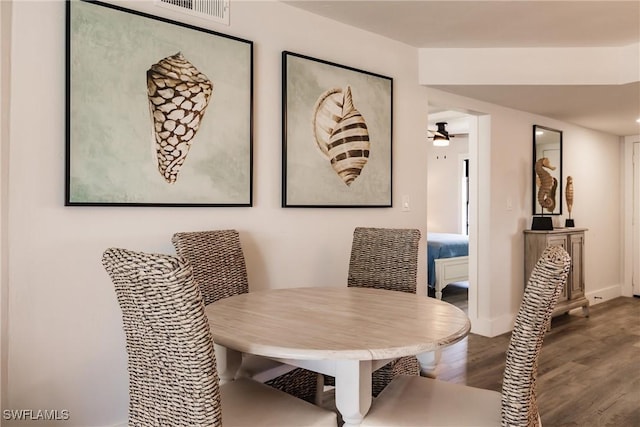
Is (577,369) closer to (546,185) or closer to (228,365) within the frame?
(546,185)

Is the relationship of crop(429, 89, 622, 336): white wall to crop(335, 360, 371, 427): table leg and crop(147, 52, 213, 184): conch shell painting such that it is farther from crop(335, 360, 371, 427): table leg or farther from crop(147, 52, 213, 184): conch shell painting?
crop(335, 360, 371, 427): table leg

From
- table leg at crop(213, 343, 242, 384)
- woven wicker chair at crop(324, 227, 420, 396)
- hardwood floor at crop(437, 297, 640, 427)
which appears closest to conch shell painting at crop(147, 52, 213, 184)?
table leg at crop(213, 343, 242, 384)

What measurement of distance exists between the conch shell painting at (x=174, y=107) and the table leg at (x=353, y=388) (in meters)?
1.35

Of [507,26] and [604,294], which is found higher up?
[507,26]

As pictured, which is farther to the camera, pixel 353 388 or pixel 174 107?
pixel 174 107

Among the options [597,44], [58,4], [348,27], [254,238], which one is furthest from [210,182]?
[597,44]

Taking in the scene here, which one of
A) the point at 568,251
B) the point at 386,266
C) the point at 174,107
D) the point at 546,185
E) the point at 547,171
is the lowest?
the point at 568,251

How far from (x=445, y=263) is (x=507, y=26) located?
9.68ft

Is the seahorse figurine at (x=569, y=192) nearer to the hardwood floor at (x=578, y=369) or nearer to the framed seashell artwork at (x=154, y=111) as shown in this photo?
the hardwood floor at (x=578, y=369)

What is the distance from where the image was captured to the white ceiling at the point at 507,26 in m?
2.69

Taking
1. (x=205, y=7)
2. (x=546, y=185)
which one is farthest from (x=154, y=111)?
(x=546, y=185)

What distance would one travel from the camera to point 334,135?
2.90 m

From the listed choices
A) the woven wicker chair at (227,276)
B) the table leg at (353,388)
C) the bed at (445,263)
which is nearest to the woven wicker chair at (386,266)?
the woven wicker chair at (227,276)

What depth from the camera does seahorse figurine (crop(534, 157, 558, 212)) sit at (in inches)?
176
